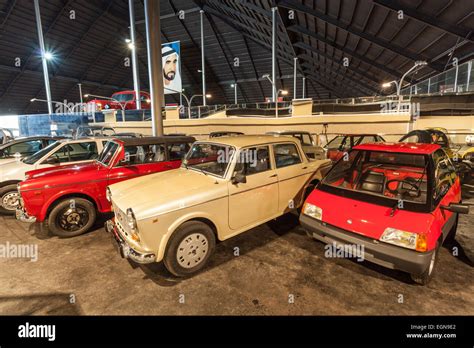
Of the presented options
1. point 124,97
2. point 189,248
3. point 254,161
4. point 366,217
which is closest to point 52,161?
point 189,248

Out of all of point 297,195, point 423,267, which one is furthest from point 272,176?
point 423,267

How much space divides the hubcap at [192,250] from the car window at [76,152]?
14.4ft

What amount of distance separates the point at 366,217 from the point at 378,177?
127 cm

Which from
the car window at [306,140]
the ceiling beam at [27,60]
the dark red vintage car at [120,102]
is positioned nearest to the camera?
the car window at [306,140]

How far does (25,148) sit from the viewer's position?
7.33 m

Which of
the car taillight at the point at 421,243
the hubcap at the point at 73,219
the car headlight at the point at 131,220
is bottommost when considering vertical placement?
the hubcap at the point at 73,219

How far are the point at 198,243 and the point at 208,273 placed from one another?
459 millimetres

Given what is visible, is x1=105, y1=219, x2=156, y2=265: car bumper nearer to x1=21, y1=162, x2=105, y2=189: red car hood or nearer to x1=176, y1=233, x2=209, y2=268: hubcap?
x1=176, y1=233, x2=209, y2=268: hubcap

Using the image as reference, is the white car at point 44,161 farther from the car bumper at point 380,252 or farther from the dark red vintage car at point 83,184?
the car bumper at point 380,252

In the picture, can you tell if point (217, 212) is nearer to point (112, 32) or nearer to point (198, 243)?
point (198, 243)

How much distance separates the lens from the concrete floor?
2.77 meters

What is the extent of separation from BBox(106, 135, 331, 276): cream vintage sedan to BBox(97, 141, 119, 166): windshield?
138 cm

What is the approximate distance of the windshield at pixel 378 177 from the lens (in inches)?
139

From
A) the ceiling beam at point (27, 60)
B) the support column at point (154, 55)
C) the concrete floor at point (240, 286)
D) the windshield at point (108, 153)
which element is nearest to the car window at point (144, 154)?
the windshield at point (108, 153)
